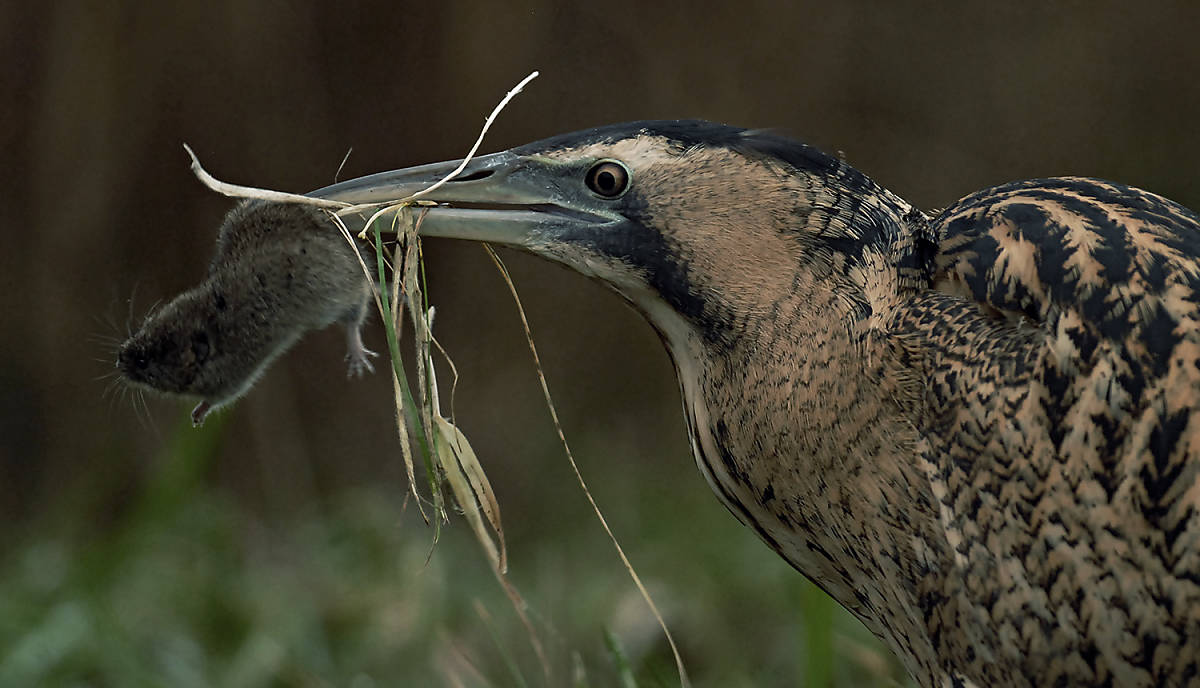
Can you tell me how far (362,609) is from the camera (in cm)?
367

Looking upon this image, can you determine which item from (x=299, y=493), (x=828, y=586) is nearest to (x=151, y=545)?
(x=299, y=493)

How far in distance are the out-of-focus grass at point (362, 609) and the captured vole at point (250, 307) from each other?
0.66 metres

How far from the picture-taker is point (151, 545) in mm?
3797

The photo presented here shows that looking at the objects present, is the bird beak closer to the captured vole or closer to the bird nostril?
the bird nostril

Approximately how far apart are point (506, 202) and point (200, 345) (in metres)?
0.63

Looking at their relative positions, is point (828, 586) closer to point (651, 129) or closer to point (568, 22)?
point (651, 129)

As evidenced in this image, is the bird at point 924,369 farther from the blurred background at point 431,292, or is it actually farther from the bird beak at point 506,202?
the blurred background at point 431,292

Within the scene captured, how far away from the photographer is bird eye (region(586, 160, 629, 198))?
2139 mm

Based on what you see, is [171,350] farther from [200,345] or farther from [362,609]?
[362,609]

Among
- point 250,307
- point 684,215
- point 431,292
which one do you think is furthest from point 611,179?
point 431,292

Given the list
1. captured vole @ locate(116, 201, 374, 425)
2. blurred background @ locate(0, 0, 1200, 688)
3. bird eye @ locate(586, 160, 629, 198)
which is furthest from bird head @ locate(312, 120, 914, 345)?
blurred background @ locate(0, 0, 1200, 688)

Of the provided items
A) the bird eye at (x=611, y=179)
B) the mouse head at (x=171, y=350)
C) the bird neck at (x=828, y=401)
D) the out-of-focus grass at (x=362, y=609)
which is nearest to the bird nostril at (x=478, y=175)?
the bird eye at (x=611, y=179)

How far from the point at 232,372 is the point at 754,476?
903mm

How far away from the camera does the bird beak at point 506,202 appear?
2.14 metres
